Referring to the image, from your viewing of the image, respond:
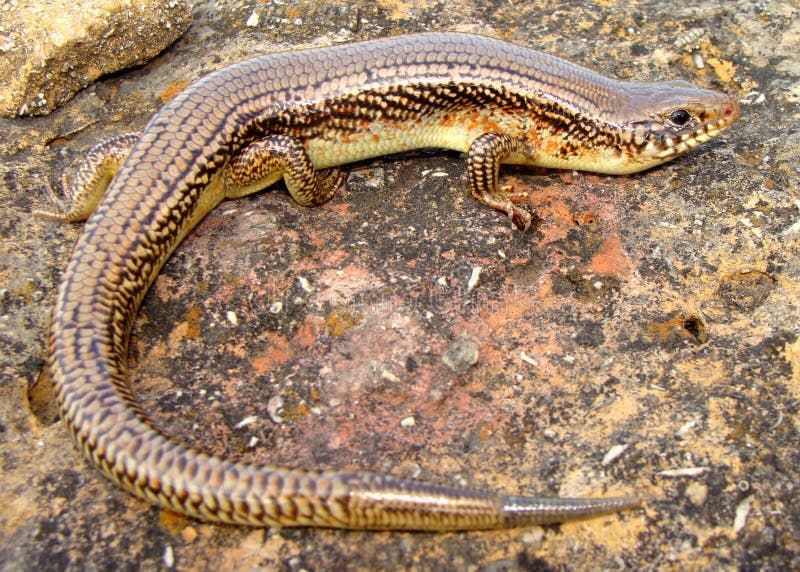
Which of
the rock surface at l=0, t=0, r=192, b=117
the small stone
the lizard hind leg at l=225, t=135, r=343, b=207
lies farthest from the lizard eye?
the rock surface at l=0, t=0, r=192, b=117

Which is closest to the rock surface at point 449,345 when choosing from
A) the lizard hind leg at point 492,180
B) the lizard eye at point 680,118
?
the lizard hind leg at point 492,180

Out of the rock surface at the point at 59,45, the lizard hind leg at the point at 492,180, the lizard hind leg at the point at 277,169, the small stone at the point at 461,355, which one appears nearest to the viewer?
the small stone at the point at 461,355

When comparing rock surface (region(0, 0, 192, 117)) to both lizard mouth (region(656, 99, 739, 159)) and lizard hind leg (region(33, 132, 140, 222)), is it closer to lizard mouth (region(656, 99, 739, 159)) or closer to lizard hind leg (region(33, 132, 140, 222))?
lizard hind leg (region(33, 132, 140, 222))

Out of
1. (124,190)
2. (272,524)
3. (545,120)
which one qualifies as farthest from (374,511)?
(545,120)

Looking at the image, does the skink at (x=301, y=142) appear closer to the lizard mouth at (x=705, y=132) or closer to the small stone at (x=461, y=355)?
the lizard mouth at (x=705, y=132)

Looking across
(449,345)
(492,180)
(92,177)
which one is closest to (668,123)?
(492,180)

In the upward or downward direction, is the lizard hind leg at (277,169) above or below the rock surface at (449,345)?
above

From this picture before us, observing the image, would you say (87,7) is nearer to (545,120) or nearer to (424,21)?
(424,21)

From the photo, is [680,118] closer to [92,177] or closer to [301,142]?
[301,142]
